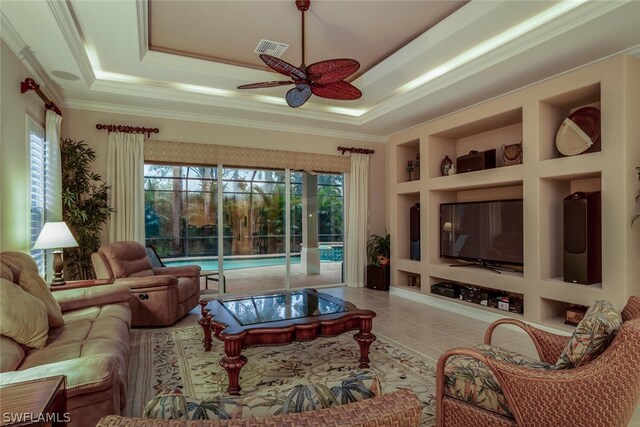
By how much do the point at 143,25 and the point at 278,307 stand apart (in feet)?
9.41

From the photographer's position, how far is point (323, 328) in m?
2.77

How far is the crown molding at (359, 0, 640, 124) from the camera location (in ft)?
8.96

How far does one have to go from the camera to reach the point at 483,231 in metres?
4.69

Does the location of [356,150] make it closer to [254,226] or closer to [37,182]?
[254,226]

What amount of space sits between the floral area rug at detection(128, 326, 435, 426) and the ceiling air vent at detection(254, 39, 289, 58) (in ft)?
10.3

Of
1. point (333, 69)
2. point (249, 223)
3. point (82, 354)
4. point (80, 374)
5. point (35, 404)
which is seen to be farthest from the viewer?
point (249, 223)

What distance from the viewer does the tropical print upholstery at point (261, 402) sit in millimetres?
849

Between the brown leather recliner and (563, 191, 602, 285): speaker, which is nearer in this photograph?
(563, 191, 602, 285): speaker

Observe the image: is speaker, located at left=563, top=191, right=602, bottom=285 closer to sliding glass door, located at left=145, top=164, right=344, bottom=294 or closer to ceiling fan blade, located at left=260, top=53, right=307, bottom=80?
ceiling fan blade, located at left=260, top=53, right=307, bottom=80

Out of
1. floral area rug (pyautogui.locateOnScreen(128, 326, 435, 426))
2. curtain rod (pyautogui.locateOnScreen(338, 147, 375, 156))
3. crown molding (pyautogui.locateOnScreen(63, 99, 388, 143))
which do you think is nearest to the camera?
floral area rug (pyautogui.locateOnScreen(128, 326, 435, 426))

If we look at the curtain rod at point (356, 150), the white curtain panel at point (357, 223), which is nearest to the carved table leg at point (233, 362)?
the white curtain panel at point (357, 223)

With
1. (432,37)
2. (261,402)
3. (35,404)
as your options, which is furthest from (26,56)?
(261,402)

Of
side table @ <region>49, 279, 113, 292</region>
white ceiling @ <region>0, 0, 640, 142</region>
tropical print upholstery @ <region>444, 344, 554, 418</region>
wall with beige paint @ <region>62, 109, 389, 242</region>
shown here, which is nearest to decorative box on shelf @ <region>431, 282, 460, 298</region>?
wall with beige paint @ <region>62, 109, 389, 242</region>

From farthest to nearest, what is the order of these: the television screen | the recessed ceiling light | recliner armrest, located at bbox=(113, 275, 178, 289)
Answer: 1. the television screen
2. recliner armrest, located at bbox=(113, 275, 178, 289)
3. the recessed ceiling light
